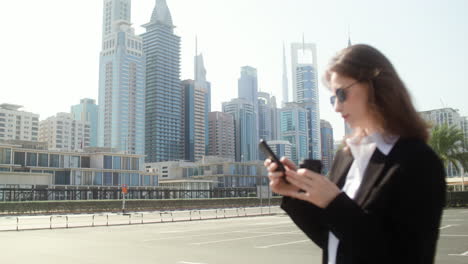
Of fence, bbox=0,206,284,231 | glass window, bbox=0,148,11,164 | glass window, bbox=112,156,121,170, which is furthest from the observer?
glass window, bbox=112,156,121,170

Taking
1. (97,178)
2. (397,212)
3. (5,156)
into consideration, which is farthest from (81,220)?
(97,178)

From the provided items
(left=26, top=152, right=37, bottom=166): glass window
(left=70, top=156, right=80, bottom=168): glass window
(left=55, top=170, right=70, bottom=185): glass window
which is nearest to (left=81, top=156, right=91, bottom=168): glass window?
(left=70, top=156, right=80, bottom=168): glass window

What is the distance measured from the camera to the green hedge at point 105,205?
149 feet

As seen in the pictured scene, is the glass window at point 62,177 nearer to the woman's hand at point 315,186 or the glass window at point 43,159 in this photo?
the glass window at point 43,159

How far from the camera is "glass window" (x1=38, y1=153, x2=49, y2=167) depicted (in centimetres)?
8388

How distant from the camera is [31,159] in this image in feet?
271

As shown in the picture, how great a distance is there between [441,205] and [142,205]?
186 feet

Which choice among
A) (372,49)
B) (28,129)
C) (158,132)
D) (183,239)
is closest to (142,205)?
(183,239)

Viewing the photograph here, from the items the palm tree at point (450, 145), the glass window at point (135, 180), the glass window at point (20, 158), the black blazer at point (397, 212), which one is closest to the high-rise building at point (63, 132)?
the glass window at point (135, 180)

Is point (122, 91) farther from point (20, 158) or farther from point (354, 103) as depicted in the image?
point (354, 103)

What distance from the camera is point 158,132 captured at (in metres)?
191

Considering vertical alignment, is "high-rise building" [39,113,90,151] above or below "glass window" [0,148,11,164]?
above

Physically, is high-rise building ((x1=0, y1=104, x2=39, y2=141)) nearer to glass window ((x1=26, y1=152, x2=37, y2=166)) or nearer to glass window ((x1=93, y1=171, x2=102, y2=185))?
glass window ((x1=26, y1=152, x2=37, y2=166))

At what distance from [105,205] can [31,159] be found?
124ft
